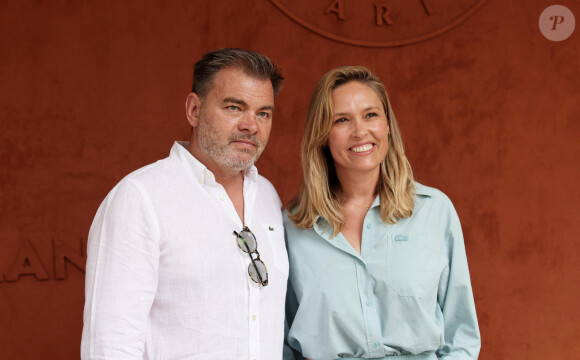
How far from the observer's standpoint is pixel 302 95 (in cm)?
349

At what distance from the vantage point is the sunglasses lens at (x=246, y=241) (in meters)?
1.89

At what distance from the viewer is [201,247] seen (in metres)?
1.81

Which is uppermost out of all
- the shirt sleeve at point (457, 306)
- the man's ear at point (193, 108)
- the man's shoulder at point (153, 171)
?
the man's ear at point (193, 108)

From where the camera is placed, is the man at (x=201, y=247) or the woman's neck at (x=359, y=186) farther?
the woman's neck at (x=359, y=186)

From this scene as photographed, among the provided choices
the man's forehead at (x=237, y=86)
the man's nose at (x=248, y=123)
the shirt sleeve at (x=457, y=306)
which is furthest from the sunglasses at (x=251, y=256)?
the shirt sleeve at (x=457, y=306)

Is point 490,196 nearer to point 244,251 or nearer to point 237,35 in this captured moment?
point 237,35

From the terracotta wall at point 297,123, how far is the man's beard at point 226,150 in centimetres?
133

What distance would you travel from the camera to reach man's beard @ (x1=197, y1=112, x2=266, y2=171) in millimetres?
1976

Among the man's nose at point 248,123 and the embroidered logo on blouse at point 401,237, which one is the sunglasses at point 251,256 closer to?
the man's nose at point 248,123

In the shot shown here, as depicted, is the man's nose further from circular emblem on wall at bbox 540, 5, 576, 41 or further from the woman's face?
circular emblem on wall at bbox 540, 5, 576, 41

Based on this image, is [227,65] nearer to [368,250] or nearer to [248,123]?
[248,123]

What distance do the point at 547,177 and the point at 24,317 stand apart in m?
2.93

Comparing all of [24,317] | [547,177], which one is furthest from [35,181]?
[547,177]

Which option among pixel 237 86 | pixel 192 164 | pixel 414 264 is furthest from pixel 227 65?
pixel 414 264
